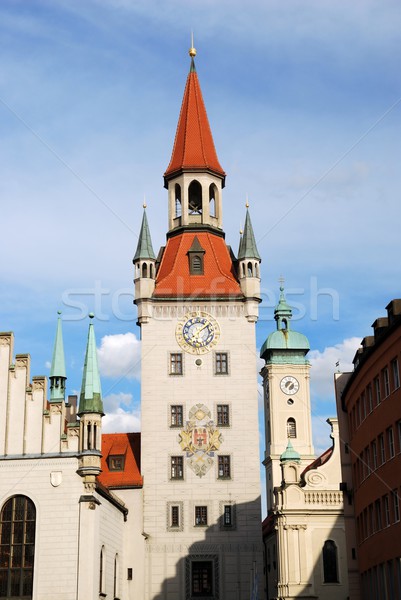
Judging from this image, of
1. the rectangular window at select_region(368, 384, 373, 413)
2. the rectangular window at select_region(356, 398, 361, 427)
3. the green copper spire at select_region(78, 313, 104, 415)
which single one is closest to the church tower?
the green copper spire at select_region(78, 313, 104, 415)

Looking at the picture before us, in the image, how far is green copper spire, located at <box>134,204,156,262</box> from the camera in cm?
6081

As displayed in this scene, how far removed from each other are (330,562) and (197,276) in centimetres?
1965

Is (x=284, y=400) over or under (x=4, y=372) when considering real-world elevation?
over

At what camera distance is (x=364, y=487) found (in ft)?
132

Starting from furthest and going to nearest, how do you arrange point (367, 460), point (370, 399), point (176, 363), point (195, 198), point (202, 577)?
1. point (195, 198)
2. point (176, 363)
3. point (202, 577)
4. point (367, 460)
5. point (370, 399)

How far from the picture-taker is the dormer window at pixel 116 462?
57.1 metres

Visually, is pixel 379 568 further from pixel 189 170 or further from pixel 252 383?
pixel 189 170

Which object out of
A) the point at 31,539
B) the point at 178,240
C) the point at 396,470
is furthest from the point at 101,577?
the point at 178,240

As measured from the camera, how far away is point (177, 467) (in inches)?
2219

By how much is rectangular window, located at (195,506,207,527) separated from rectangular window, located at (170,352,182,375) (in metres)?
8.37

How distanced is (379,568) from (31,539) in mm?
17853

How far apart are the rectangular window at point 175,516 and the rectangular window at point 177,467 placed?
1833 millimetres

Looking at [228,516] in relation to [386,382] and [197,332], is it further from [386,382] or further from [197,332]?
[386,382]

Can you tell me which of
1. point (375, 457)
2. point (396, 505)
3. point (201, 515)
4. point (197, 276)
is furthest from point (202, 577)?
point (396, 505)
